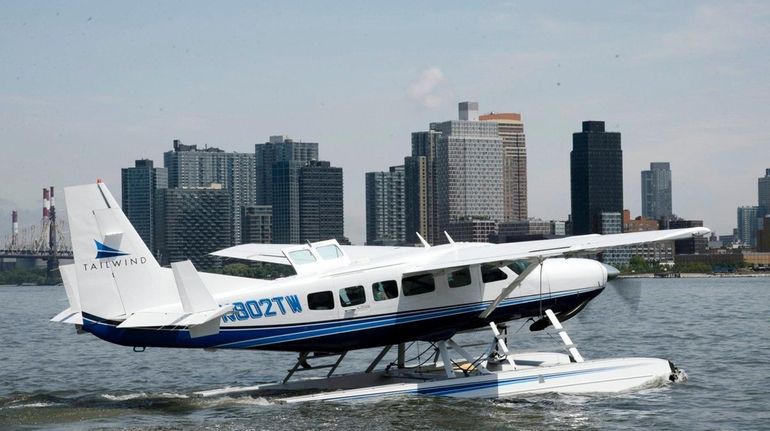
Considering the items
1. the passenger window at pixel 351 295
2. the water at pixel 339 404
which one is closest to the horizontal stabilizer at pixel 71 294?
the water at pixel 339 404

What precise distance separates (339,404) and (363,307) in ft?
5.78

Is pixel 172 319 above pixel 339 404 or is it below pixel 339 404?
above

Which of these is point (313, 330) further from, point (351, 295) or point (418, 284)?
point (418, 284)

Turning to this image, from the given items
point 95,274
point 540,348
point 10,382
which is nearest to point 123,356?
point 10,382

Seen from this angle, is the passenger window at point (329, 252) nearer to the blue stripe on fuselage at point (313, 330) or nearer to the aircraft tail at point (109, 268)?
the blue stripe on fuselage at point (313, 330)

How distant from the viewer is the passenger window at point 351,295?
66.6 ft

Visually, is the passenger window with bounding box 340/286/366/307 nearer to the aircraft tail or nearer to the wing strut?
the aircraft tail

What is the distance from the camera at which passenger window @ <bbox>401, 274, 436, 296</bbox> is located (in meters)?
20.6

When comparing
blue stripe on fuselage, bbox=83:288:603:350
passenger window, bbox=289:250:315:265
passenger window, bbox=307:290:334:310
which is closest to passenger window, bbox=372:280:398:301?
blue stripe on fuselage, bbox=83:288:603:350

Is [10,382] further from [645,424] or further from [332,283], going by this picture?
[645,424]

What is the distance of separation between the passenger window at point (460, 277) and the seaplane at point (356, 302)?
0.06 ft

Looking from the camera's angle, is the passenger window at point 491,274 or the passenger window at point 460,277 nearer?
the passenger window at point 460,277

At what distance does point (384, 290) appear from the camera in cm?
2050

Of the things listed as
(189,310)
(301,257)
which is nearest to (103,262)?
(189,310)
